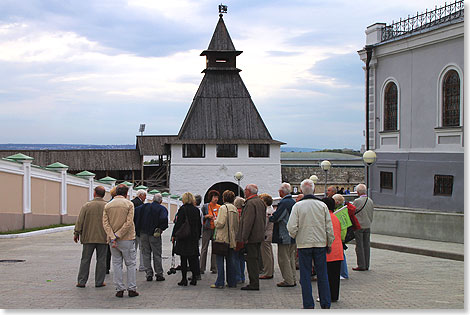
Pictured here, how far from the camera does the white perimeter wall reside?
219 feet

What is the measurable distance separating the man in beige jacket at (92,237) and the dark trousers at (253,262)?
2.56 m

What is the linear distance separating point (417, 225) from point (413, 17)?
10241 mm

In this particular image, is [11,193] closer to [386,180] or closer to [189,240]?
[189,240]

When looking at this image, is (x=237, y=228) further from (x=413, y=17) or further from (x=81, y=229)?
(x=413, y=17)

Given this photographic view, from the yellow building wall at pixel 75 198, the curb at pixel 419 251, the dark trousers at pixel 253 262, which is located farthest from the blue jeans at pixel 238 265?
the yellow building wall at pixel 75 198

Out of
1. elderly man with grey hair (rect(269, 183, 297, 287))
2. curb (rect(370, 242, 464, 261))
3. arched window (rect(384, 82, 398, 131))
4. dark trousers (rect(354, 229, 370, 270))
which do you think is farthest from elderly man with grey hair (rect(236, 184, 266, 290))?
arched window (rect(384, 82, 398, 131))

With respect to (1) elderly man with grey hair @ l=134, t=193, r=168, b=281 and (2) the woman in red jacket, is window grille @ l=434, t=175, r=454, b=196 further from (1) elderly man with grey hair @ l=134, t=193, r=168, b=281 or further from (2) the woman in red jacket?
(1) elderly man with grey hair @ l=134, t=193, r=168, b=281

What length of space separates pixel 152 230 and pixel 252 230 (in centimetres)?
213

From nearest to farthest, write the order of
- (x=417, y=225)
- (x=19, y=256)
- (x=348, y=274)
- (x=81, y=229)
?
A: (x=81, y=229), (x=348, y=274), (x=19, y=256), (x=417, y=225)

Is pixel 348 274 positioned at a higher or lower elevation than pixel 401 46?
lower

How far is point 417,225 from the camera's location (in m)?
20.3

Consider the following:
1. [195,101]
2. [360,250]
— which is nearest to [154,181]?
[195,101]

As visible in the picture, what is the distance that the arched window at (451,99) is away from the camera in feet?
76.4

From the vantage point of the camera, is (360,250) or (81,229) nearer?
(81,229)
